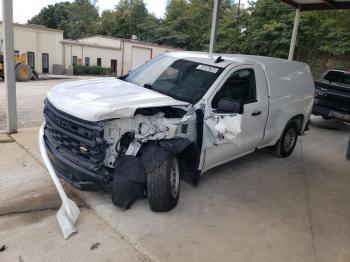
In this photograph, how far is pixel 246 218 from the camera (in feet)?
13.6

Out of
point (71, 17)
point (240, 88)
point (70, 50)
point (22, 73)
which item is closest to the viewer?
point (240, 88)

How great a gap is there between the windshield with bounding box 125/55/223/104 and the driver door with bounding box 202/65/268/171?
0.21 metres

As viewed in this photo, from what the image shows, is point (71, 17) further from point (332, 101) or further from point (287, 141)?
point (287, 141)

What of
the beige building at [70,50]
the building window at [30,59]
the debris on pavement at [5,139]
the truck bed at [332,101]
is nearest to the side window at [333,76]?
the truck bed at [332,101]

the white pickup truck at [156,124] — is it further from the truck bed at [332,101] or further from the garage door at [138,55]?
the garage door at [138,55]

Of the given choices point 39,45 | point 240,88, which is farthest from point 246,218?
point 39,45

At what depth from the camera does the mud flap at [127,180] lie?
12.2ft

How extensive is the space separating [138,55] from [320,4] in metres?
29.8

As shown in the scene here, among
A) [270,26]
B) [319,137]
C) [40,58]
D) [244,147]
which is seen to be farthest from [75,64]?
[244,147]

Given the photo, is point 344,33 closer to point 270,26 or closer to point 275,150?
point 270,26

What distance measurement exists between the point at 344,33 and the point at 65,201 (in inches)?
1059

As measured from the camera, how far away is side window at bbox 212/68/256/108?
182 inches

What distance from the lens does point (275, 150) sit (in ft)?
21.5

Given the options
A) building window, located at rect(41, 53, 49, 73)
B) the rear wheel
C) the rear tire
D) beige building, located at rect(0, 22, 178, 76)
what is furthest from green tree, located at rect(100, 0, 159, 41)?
the rear tire
